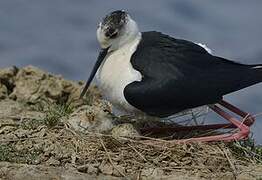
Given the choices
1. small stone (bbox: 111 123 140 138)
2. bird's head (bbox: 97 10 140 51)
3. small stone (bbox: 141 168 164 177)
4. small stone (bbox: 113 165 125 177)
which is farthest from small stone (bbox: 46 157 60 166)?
bird's head (bbox: 97 10 140 51)

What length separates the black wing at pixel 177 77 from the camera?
822 cm

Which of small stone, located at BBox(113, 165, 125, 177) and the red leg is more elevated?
the red leg

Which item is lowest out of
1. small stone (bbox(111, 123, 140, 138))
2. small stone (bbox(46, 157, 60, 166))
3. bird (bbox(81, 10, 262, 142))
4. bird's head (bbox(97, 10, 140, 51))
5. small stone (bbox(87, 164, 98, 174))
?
small stone (bbox(87, 164, 98, 174))

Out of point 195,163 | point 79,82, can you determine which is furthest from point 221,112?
point 79,82

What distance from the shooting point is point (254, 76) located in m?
8.70

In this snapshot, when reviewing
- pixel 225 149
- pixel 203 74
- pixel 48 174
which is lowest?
pixel 48 174

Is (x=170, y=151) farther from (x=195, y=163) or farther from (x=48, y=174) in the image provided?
(x=48, y=174)

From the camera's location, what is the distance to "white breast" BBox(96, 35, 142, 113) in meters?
8.33

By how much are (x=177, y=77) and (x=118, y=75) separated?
573mm

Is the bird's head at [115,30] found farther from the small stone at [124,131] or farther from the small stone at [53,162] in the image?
the small stone at [53,162]

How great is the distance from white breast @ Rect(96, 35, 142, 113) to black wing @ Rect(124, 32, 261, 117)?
0.08m

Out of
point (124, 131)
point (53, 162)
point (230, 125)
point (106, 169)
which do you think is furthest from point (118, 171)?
point (230, 125)

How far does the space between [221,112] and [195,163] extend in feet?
3.44

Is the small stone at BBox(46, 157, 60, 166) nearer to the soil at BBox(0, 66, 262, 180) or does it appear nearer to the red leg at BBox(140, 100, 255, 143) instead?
the soil at BBox(0, 66, 262, 180)
